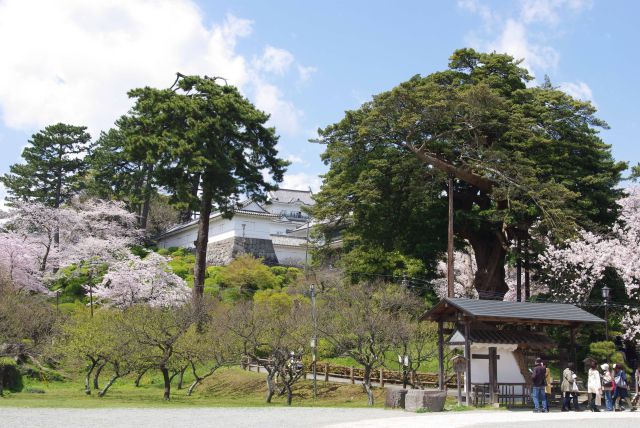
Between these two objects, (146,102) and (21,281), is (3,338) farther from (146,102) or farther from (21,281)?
(21,281)

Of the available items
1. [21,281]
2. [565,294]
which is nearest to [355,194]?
[565,294]

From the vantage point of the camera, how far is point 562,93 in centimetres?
3036

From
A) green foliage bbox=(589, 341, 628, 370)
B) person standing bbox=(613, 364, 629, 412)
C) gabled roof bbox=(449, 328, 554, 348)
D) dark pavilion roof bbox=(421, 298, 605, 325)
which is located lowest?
person standing bbox=(613, 364, 629, 412)

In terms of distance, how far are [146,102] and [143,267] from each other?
12.4m

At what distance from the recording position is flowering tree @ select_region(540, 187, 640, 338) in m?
26.2

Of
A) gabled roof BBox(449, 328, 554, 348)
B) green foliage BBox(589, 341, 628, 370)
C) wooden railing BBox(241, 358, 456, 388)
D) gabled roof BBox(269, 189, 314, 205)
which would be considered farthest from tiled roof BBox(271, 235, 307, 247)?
gabled roof BBox(449, 328, 554, 348)

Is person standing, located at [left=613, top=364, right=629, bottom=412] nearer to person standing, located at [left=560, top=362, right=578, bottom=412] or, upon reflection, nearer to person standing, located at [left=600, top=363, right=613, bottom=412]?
person standing, located at [left=600, top=363, right=613, bottom=412]

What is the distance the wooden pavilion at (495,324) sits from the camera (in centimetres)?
1828

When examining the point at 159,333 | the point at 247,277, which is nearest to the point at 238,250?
the point at 247,277

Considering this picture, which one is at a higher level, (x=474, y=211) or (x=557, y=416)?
(x=474, y=211)

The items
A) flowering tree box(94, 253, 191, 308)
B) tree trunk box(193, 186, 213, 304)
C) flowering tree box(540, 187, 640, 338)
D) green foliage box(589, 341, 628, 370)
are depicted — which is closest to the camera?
green foliage box(589, 341, 628, 370)

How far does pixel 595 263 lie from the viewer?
2730 cm

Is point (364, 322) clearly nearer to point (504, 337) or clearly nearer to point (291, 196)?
point (504, 337)

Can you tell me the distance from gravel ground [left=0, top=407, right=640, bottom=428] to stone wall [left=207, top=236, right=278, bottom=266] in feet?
114
